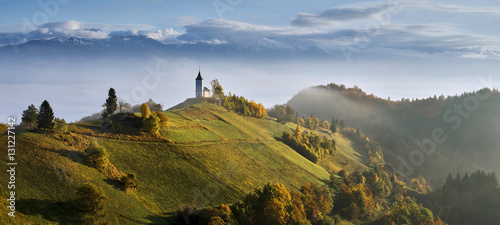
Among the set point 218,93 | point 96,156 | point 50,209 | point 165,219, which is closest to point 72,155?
point 96,156

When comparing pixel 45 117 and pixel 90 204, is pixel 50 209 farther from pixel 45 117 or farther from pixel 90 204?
pixel 45 117

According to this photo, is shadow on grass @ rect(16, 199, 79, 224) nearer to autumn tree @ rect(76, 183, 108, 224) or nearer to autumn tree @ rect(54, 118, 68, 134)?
autumn tree @ rect(76, 183, 108, 224)

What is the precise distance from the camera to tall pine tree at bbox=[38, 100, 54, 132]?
7362 centimetres

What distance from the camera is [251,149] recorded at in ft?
440

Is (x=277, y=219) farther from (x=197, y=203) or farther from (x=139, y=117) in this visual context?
(x=139, y=117)

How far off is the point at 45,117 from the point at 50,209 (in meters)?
23.5

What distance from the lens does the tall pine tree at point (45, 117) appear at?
73625 mm

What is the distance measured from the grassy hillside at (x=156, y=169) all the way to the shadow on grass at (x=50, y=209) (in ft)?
0.46

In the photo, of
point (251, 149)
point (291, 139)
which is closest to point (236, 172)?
point (251, 149)

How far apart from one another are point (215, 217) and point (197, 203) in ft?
37.6

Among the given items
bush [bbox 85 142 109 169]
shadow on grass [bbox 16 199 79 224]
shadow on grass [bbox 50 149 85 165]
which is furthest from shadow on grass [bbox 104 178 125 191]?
shadow on grass [bbox 16 199 79 224]

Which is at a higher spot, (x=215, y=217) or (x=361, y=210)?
(x=215, y=217)

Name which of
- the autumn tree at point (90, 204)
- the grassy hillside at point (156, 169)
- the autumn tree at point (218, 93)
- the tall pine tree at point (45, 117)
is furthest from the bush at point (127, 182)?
the autumn tree at point (218, 93)

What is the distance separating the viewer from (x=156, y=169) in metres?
85.8
